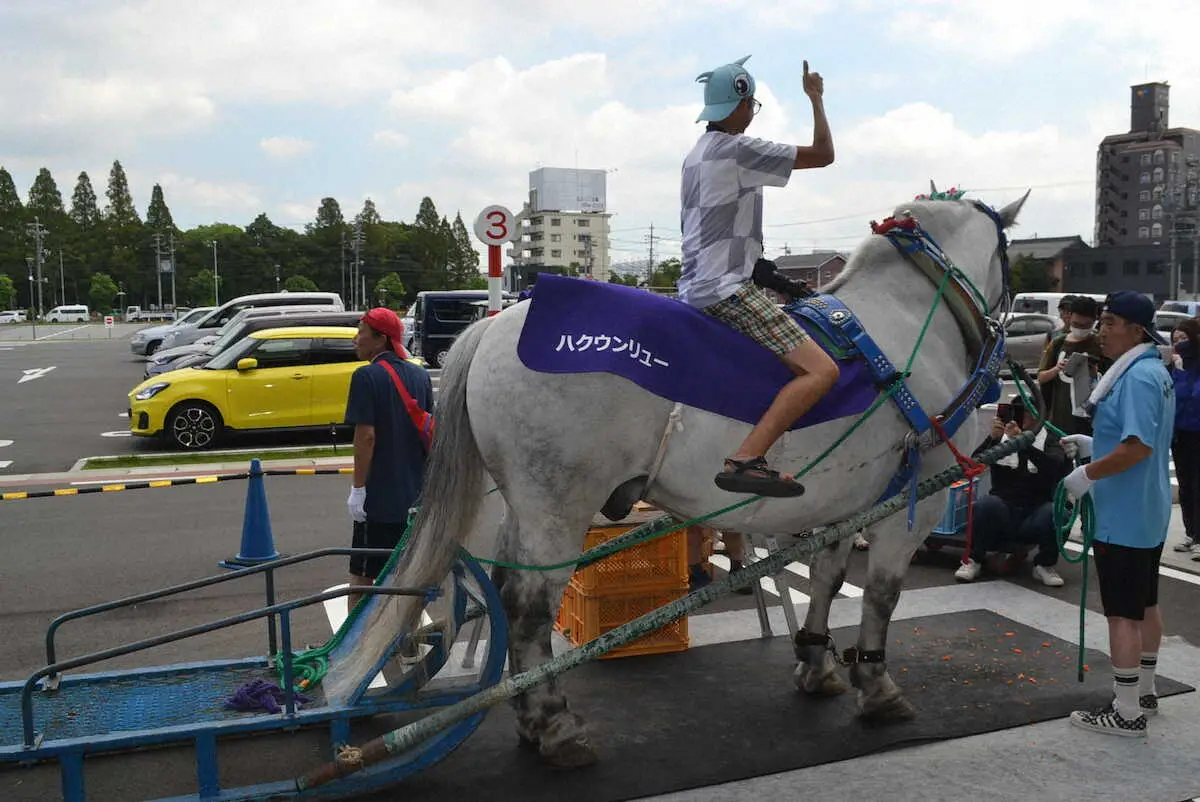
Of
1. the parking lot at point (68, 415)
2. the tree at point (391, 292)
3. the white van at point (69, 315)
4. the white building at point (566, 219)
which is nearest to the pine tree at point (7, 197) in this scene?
the white van at point (69, 315)

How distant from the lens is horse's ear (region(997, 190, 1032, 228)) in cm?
502

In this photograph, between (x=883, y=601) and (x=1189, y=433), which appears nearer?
(x=883, y=601)

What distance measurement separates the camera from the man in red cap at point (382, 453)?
5297mm

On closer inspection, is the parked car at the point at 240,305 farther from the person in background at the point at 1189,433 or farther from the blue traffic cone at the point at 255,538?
the person in background at the point at 1189,433

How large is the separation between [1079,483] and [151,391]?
12.9 m

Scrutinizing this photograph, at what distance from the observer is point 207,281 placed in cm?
9325

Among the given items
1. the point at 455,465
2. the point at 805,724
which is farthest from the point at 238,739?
the point at 805,724

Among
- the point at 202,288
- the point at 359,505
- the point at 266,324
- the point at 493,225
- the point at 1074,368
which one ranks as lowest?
the point at 359,505

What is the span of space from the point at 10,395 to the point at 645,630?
2239 cm

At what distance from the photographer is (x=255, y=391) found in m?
14.4

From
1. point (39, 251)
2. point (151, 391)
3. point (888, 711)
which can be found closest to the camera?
point (888, 711)

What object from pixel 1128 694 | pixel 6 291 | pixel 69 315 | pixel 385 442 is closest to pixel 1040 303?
pixel 1128 694

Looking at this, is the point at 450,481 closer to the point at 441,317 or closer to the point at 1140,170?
the point at 441,317

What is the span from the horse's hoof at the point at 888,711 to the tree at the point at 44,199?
11770 centimetres
